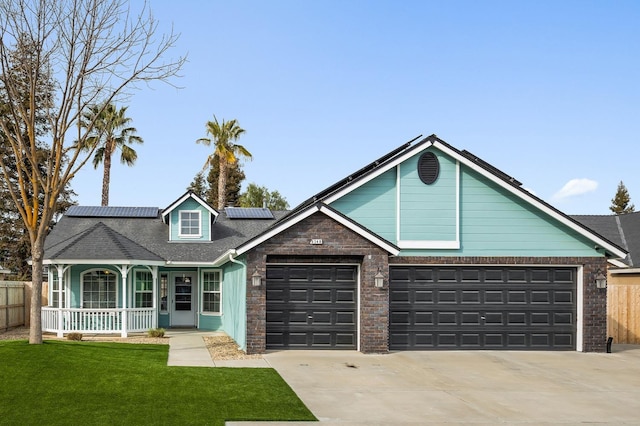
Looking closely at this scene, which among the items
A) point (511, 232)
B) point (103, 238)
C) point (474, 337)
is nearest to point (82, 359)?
point (103, 238)

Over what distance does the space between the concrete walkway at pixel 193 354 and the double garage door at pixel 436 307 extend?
1948 millimetres

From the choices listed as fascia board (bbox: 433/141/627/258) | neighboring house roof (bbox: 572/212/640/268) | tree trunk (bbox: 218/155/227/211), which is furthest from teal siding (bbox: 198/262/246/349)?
tree trunk (bbox: 218/155/227/211)

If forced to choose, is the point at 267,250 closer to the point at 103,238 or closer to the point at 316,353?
the point at 316,353

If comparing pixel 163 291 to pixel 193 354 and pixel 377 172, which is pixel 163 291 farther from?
pixel 377 172

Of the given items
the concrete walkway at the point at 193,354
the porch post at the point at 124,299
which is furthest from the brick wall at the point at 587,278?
the porch post at the point at 124,299

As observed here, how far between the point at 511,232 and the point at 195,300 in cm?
1283

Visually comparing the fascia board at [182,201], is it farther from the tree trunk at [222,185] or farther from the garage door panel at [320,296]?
the tree trunk at [222,185]

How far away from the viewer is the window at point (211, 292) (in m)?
25.7

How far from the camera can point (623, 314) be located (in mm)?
22281

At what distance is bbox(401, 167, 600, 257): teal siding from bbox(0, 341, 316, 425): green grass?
298 inches

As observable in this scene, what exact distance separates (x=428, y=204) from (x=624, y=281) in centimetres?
1014

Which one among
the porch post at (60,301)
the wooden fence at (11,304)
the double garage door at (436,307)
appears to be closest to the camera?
the double garage door at (436,307)

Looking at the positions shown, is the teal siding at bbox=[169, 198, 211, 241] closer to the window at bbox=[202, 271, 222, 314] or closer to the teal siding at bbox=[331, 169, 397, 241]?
the window at bbox=[202, 271, 222, 314]

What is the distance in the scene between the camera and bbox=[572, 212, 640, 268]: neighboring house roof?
26.3 metres
